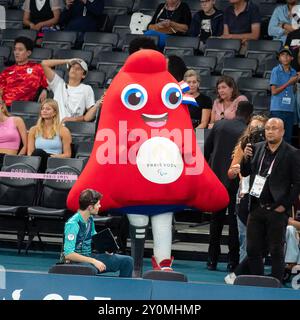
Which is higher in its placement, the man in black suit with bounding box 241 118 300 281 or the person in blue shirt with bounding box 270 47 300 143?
the person in blue shirt with bounding box 270 47 300 143

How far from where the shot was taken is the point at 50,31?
16.2m

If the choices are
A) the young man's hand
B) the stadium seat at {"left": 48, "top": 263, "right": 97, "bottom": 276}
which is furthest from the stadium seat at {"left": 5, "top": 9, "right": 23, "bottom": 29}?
the stadium seat at {"left": 48, "top": 263, "right": 97, "bottom": 276}

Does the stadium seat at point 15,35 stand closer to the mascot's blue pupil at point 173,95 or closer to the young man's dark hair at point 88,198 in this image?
the mascot's blue pupil at point 173,95

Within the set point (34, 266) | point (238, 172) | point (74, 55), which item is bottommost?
point (34, 266)

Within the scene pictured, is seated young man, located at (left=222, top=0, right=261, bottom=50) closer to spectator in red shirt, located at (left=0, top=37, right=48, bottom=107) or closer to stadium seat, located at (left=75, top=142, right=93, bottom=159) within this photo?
spectator in red shirt, located at (left=0, top=37, right=48, bottom=107)

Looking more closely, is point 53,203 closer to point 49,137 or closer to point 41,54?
point 49,137

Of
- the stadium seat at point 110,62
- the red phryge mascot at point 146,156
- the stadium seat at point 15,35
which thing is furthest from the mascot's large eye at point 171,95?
the stadium seat at point 15,35

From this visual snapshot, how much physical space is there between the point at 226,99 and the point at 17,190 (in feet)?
8.22

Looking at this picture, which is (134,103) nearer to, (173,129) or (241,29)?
(173,129)

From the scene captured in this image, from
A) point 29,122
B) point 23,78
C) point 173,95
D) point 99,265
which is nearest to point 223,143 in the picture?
point 173,95

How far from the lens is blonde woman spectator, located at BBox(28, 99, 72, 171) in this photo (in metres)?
12.8

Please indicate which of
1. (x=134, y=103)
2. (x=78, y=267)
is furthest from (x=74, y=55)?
(x=78, y=267)

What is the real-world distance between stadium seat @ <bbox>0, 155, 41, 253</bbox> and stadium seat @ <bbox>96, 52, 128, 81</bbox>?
7.99 ft
